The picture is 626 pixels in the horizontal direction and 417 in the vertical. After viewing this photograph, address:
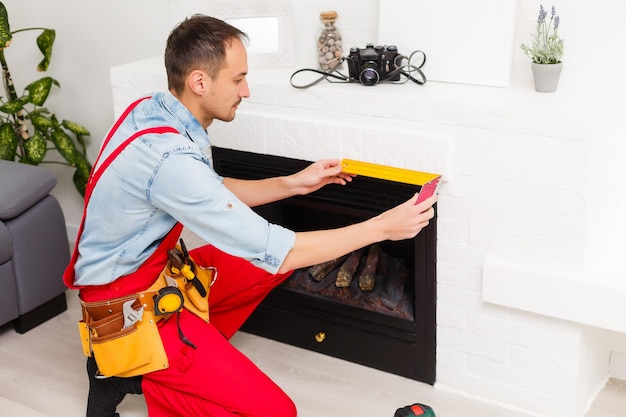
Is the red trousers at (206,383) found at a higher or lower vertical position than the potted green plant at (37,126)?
lower

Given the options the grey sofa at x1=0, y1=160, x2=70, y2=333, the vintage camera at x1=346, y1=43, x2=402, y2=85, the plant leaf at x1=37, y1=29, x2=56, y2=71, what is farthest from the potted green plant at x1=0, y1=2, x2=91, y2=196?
the vintage camera at x1=346, y1=43, x2=402, y2=85

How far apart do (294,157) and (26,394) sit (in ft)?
3.78

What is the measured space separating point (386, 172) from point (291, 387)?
0.76 metres

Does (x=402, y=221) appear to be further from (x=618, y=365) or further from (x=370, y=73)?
(x=618, y=365)

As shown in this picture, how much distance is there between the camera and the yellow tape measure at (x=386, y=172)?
95.2 inches

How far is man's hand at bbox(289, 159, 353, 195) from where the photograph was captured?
2488 mm

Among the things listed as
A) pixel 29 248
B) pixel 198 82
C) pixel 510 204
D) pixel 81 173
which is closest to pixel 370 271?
pixel 510 204

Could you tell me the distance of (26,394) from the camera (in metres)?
2.75

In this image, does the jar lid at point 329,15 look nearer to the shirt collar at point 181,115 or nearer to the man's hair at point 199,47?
the man's hair at point 199,47

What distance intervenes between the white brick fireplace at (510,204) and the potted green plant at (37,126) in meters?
1.10

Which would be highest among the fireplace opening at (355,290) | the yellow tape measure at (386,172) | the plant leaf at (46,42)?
the plant leaf at (46,42)

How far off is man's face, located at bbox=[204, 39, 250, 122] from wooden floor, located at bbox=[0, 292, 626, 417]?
84 cm

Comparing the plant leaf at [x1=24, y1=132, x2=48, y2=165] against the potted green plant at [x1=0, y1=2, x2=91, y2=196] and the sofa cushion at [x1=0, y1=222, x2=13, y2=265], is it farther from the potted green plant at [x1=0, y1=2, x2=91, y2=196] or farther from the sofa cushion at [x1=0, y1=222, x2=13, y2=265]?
the sofa cushion at [x1=0, y1=222, x2=13, y2=265]

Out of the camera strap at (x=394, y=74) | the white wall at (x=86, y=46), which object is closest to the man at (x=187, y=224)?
the camera strap at (x=394, y=74)
